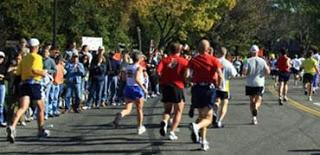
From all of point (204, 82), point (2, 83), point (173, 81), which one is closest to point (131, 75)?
point (173, 81)

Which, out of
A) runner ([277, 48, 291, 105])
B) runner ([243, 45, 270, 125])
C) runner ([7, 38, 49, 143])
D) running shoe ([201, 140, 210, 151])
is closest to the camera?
running shoe ([201, 140, 210, 151])

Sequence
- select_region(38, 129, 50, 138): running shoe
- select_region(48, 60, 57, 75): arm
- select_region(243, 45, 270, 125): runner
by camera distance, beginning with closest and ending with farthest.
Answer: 1. select_region(38, 129, 50, 138): running shoe
2. select_region(243, 45, 270, 125): runner
3. select_region(48, 60, 57, 75): arm

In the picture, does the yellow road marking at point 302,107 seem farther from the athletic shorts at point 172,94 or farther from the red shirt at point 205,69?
the red shirt at point 205,69

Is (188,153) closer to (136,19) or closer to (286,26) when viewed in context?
(136,19)

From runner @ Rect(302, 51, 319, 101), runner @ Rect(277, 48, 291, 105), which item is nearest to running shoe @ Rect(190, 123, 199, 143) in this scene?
runner @ Rect(277, 48, 291, 105)

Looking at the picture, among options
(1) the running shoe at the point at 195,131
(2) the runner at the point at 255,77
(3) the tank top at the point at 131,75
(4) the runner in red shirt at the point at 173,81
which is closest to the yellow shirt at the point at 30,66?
(3) the tank top at the point at 131,75

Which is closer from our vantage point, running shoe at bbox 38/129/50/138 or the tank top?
running shoe at bbox 38/129/50/138

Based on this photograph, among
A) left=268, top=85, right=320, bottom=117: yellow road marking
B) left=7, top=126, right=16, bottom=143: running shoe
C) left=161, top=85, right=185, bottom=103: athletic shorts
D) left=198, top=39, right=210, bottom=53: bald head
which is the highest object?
left=198, top=39, right=210, bottom=53: bald head

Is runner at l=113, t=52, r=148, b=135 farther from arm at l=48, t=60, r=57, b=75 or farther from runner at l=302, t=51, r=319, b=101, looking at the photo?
runner at l=302, t=51, r=319, b=101

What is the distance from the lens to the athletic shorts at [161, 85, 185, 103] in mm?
13220

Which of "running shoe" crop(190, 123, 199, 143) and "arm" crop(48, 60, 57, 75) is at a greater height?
"arm" crop(48, 60, 57, 75)

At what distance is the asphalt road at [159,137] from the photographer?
38.9ft

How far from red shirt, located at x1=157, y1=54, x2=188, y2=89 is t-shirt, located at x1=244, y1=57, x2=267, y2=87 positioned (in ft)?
11.6

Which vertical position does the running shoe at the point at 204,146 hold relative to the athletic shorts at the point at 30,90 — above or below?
below
